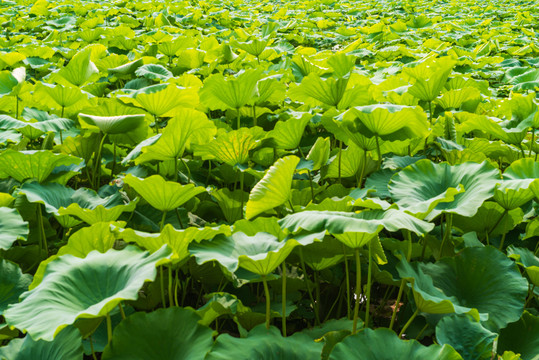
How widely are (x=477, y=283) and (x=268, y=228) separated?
43cm

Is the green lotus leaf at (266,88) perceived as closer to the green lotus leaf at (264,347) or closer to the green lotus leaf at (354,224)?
the green lotus leaf at (354,224)

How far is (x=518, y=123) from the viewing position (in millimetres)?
1560

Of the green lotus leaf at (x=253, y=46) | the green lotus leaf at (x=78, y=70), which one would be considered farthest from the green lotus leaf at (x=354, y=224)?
the green lotus leaf at (x=253, y=46)

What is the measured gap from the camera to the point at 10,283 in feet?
3.32

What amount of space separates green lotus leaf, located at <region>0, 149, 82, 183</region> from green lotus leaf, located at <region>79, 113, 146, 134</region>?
116mm

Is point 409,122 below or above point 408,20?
above

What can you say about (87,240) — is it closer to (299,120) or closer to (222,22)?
(299,120)

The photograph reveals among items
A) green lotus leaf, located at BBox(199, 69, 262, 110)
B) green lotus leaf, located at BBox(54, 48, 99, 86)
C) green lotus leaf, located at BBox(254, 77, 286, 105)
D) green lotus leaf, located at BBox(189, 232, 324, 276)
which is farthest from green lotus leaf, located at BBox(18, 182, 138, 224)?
green lotus leaf, located at BBox(54, 48, 99, 86)

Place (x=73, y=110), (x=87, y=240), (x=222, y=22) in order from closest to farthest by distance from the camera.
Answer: (x=87, y=240) → (x=73, y=110) → (x=222, y=22)

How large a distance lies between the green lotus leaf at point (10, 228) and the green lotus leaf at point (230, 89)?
0.70m

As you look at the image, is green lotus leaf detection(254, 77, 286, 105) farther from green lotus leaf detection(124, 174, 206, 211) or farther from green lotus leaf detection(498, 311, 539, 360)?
green lotus leaf detection(498, 311, 539, 360)

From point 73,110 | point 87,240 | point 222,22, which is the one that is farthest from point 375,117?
point 222,22

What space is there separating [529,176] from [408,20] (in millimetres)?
5122

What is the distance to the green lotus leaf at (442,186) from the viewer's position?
1033 millimetres
